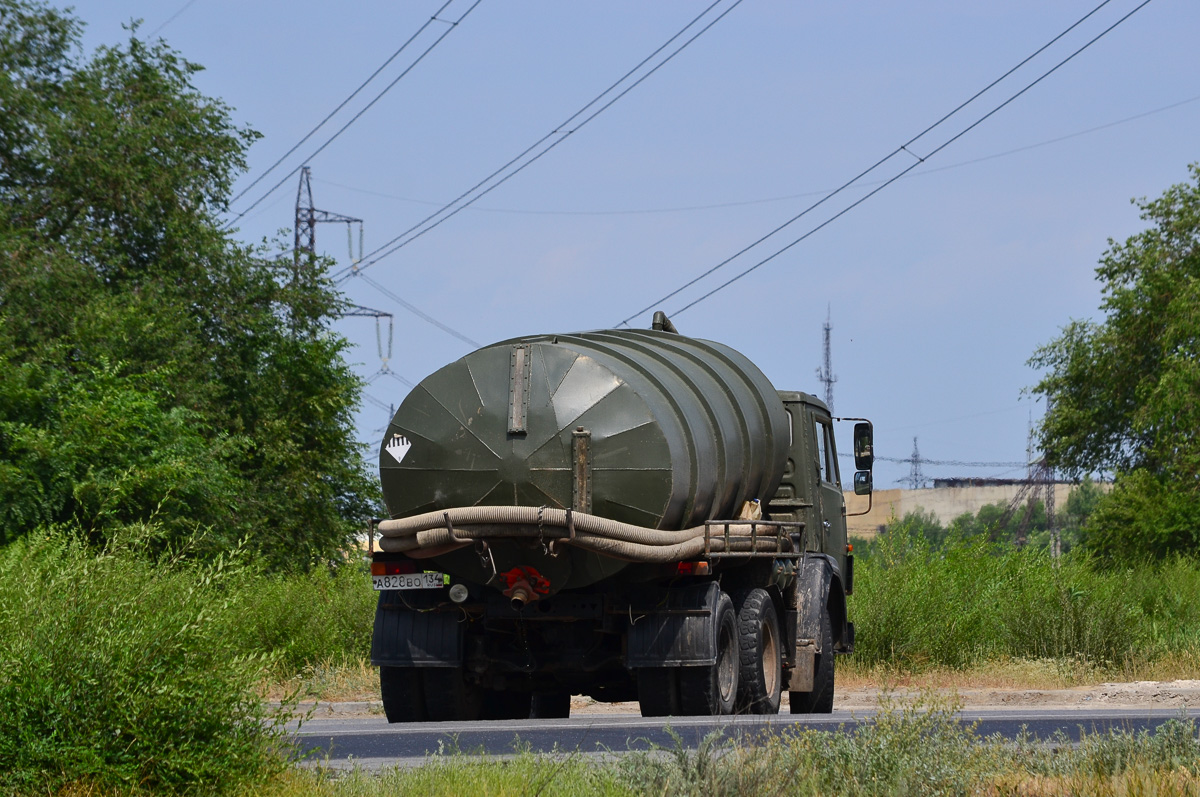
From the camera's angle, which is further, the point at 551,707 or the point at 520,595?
the point at 551,707

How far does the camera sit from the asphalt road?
29.7ft

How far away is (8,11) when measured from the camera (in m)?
33.2

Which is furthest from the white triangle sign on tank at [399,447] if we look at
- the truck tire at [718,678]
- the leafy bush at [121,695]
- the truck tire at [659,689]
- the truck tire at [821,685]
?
the truck tire at [821,685]

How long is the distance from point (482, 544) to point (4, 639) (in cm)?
466

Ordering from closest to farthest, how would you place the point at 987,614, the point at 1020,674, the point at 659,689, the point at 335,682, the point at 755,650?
the point at 659,689 → the point at 755,650 → the point at 335,682 → the point at 1020,674 → the point at 987,614

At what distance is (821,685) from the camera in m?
14.5

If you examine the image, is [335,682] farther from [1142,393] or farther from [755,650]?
[1142,393]

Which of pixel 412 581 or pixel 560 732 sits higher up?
pixel 412 581

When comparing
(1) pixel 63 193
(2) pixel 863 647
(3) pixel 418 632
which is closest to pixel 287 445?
(1) pixel 63 193

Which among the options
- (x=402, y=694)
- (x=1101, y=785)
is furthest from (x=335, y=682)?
(x=1101, y=785)

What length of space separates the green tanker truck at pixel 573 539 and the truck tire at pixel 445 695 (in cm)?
2

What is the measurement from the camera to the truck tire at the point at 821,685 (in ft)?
46.6

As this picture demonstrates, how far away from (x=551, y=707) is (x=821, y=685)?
2585 millimetres

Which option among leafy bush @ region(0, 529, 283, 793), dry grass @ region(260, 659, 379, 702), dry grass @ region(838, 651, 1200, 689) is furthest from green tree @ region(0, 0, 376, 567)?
leafy bush @ region(0, 529, 283, 793)
